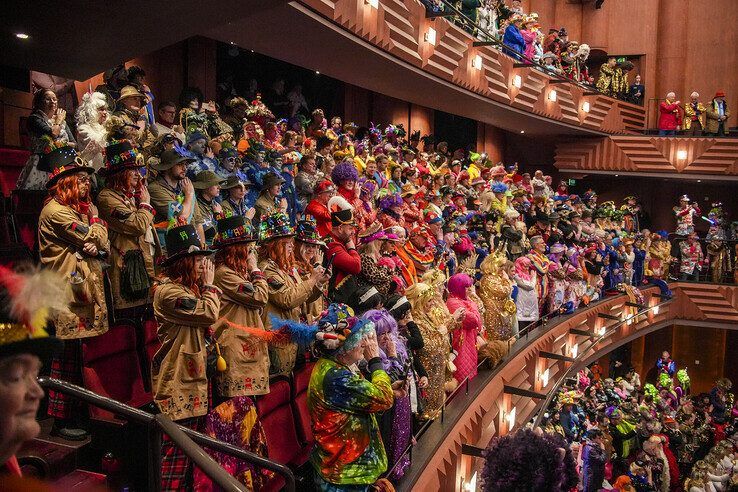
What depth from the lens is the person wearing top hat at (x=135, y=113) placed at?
5117 millimetres

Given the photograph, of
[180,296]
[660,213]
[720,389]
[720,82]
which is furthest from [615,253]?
[180,296]

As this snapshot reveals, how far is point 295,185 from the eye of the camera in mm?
6809

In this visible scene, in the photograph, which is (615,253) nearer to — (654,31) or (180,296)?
(654,31)

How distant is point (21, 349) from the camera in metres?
1.38

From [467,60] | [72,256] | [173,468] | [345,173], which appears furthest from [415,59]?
[173,468]

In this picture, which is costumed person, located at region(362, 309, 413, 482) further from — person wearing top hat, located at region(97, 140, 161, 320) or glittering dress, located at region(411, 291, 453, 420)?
person wearing top hat, located at region(97, 140, 161, 320)

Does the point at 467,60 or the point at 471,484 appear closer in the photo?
the point at 471,484

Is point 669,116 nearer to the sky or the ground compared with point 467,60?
nearer to the sky

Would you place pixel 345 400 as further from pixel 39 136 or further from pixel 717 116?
pixel 717 116

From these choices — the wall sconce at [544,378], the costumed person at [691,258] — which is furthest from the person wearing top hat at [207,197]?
the costumed person at [691,258]

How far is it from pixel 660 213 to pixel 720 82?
400 centimetres

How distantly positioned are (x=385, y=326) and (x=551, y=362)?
679cm

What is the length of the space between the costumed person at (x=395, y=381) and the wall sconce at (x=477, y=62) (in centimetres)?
800

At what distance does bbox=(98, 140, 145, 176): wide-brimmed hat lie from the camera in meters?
4.17
